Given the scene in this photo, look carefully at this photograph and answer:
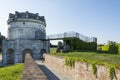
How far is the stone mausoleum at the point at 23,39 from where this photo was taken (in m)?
42.9

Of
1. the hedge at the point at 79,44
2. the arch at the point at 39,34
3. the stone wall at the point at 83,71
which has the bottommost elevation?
the stone wall at the point at 83,71

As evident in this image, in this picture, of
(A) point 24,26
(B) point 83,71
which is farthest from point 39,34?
(B) point 83,71

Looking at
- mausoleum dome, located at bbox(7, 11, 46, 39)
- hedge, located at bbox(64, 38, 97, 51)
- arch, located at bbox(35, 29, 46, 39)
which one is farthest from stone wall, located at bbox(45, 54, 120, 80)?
arch, located at bbox(35, 29, 46, 39)

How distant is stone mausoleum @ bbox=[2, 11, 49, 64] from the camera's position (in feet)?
141

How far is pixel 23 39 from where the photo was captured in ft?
143

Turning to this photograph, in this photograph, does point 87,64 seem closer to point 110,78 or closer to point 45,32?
point 110,78

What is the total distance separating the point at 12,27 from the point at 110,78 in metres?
36.0

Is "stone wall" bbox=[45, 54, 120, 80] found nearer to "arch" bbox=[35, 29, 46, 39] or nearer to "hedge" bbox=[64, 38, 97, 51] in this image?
"hedge" bbox=[64, 38, 97, 51]

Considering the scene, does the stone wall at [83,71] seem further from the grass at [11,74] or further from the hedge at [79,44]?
the hedge at [79,44]

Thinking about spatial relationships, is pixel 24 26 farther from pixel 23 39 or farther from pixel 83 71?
pixel 83 71

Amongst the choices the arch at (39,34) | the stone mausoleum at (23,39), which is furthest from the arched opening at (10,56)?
the arch at (39,34)

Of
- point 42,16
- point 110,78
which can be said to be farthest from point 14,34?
point 110,78

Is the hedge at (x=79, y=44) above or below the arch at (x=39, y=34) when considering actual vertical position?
below

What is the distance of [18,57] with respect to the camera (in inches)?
1674
